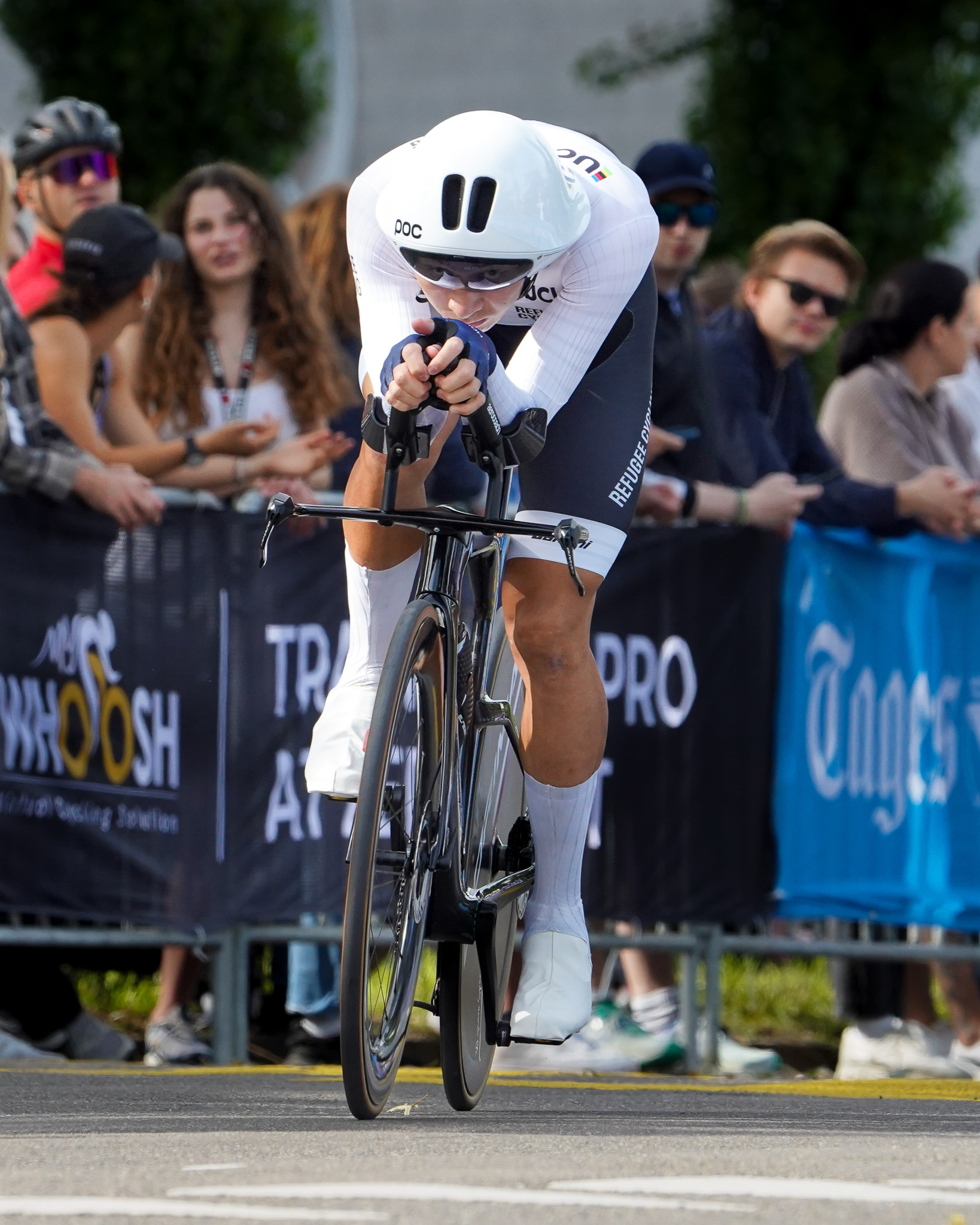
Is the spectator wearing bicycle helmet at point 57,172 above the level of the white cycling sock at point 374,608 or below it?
above

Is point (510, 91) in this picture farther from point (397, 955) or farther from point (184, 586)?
point (397, 955)

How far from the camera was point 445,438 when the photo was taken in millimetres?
5289

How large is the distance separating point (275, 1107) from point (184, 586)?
2261 mm

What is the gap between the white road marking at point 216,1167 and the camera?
3986 millimetres

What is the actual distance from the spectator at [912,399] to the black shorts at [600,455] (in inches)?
125

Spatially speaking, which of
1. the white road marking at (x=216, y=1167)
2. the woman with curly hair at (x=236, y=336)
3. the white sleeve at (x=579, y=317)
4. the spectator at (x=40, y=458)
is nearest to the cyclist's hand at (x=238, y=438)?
the woman with curly hair at (x=236, y=336)

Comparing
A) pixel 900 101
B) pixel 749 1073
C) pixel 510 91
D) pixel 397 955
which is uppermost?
pixel 510 91

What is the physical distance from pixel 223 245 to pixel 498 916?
134 inches

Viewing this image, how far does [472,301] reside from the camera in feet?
16.0

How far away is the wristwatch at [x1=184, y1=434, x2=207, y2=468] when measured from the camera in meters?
7.46

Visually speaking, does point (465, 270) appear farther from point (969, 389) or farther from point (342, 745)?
point (969, 389)

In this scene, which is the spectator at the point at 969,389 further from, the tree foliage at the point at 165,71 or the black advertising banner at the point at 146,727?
the tree foliage at the point at 165,71

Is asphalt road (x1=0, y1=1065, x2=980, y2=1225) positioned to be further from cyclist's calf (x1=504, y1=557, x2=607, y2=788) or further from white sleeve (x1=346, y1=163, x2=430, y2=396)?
white sleeve (x1=346, y1=163, x2=430, y2=396)

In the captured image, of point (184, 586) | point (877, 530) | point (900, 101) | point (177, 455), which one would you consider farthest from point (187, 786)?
point (900, 101)
